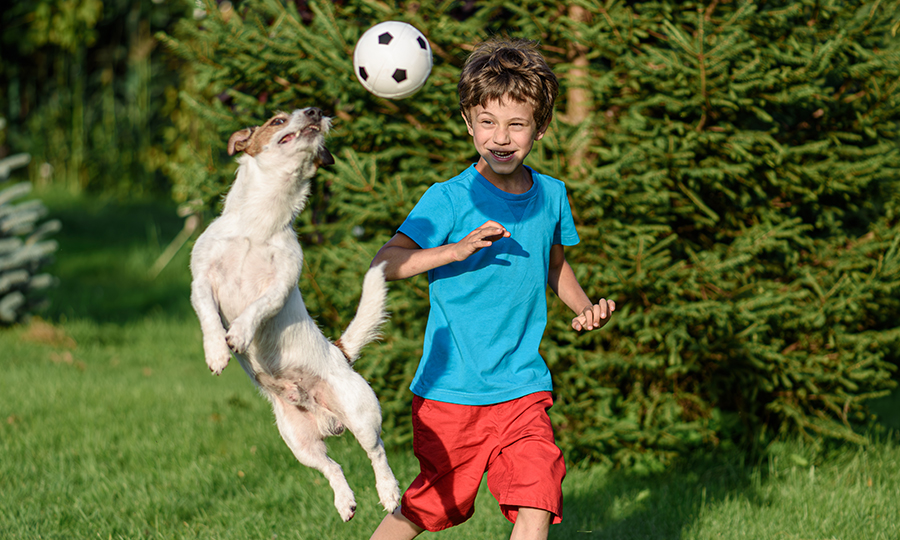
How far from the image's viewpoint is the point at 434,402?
3139mm

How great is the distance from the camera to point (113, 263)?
12070 millimetres

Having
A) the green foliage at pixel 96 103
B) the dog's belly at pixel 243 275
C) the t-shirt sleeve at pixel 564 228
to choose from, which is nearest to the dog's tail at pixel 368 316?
the dog's belly at pixel 243 275

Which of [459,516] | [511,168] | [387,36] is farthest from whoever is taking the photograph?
[387,36]

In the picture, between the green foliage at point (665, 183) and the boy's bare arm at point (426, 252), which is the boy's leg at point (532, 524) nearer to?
the boy's bare arm at point (426, 252)

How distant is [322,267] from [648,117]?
217cm

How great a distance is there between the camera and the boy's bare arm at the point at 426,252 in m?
2.59

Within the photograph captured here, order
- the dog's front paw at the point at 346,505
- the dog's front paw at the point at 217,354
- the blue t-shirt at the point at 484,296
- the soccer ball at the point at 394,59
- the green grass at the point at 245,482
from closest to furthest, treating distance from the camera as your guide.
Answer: the dog's front paw at the point at 217,354
the dog's front paw at the point at 346,505
the blue t-shirt at the point at 484,296
the soccer ball at the point at 394,59
the green grass at the point at 245,482

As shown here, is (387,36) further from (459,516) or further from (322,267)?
(459,516)

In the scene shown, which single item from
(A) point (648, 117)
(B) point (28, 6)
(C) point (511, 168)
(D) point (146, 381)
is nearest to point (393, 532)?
(C) point (511, 168)

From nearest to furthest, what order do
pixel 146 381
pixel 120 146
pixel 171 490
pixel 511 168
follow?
pixel 511 168
pixel 171 490
pixel 146 381
pixel 120 146

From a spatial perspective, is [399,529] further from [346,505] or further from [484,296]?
[484,296]

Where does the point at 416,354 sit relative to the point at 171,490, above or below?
above

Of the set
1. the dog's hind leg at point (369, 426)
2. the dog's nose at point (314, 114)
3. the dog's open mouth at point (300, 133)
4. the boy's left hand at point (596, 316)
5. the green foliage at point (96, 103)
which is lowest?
the green foliage at point (96, 103)

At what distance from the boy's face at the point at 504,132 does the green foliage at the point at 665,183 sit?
1.53 metres
